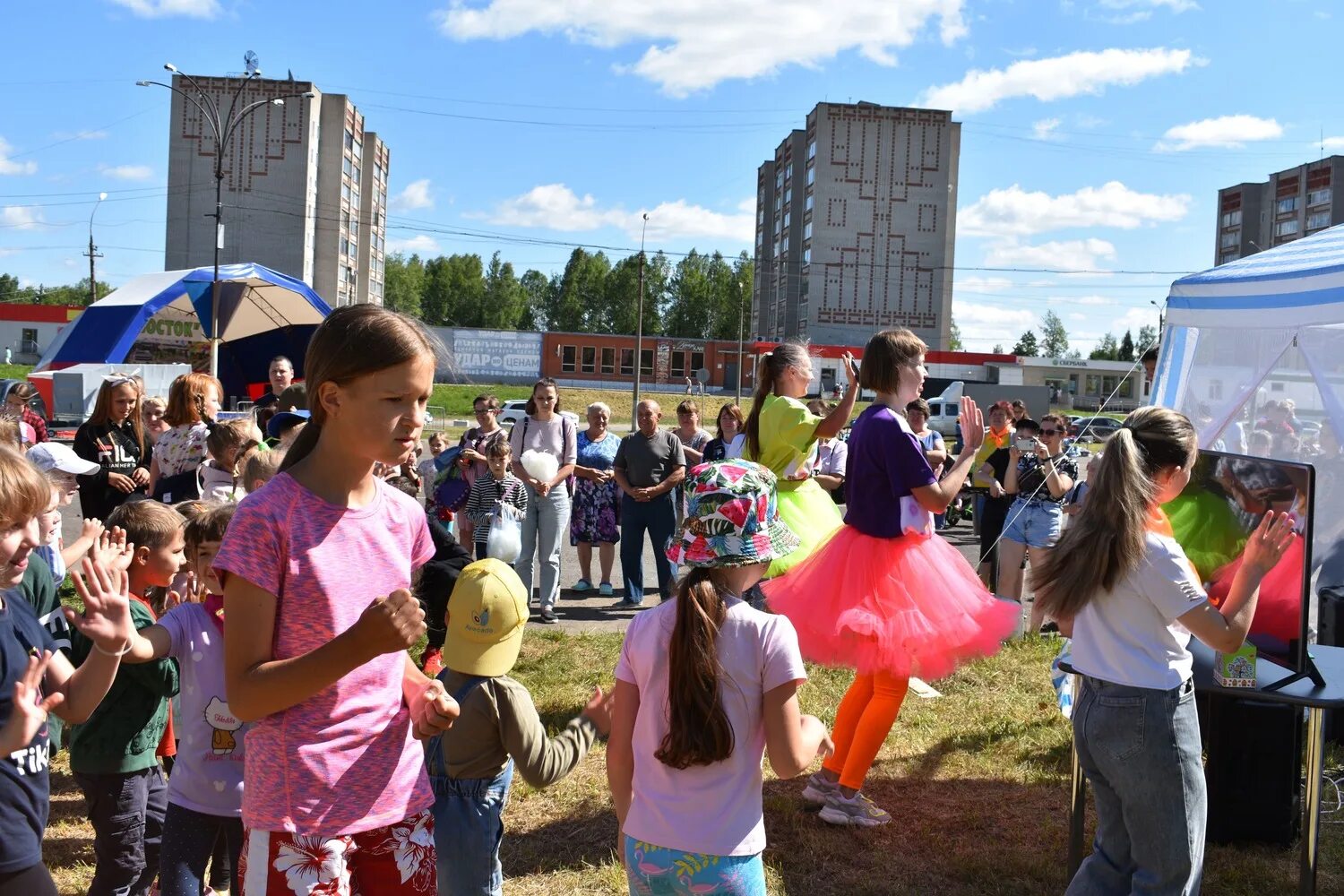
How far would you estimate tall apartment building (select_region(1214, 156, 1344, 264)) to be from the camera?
82.0 metres

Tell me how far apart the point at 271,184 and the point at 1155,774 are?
6439cm

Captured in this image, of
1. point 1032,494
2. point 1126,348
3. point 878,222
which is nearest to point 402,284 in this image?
point 878,222

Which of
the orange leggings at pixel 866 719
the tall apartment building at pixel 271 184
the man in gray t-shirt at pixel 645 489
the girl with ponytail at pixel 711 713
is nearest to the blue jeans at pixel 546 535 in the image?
the man in gray t-shirt at pixel 645 489

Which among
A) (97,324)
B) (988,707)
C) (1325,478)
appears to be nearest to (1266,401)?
(1325,478)

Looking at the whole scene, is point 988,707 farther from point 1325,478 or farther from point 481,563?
point 481,563

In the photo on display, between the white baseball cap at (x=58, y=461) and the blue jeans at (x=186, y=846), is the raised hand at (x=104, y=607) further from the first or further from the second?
the white baseball cap at (x=58, y=461)

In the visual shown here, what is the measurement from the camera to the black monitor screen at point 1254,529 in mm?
3543

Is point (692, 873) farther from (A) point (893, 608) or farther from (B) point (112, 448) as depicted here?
(B) point (112, 448)

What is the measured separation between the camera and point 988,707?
6.34 meters

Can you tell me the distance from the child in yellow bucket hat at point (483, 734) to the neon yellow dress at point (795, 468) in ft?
8.40

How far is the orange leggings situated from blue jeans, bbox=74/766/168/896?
272cm

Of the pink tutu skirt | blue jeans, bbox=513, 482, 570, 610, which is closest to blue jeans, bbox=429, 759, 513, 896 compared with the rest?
the pink tutu skirt

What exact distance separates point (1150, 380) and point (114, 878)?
7.50 m

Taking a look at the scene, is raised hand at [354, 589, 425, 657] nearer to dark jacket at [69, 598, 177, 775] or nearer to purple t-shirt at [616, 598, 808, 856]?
purple t-shirt at [616, 598, 808, 856]
